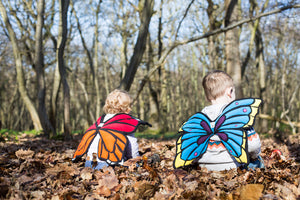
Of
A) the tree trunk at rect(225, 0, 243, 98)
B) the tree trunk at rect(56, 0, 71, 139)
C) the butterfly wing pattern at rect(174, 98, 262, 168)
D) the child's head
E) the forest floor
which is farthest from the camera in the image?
the tree trunk at rect(225, 0, 243, 98)

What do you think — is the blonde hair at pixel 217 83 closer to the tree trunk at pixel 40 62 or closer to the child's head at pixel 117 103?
the child's head at pixel 117 103

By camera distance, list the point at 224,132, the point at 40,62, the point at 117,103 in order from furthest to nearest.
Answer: the point at 40,62 → the point at 117,103 → the point at 224,132

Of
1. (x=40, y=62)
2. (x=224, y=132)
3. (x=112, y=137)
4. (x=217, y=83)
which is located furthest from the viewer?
(x=40, y=62)

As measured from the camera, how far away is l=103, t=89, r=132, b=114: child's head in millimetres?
3719

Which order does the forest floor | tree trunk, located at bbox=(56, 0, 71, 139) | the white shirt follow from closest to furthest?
the forest floor, the white shirt, tree trunk, located at bbox=(56, 0, 71, 139)

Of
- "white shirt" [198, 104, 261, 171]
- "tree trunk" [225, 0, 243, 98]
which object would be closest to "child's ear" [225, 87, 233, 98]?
"white shirt" [198, 104, 261, 171]

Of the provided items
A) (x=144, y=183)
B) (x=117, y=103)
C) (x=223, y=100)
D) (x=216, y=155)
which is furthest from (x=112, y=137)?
(x=223, y=100)

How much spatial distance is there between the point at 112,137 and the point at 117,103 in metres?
0.58

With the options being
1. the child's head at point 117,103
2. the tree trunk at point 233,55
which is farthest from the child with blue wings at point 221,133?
the tree trunk at point 233,55

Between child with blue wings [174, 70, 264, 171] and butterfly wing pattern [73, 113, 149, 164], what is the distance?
726 millimetres

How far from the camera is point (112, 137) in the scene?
11.0 feet

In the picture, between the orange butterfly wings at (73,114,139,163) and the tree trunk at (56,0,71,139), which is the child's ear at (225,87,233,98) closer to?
the orange butterfly wings at (73,114,139,163)

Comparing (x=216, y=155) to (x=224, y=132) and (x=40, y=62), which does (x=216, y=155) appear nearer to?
(x=224, y=132)

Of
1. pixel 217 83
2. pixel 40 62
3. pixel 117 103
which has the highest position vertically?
pixel 40 62
